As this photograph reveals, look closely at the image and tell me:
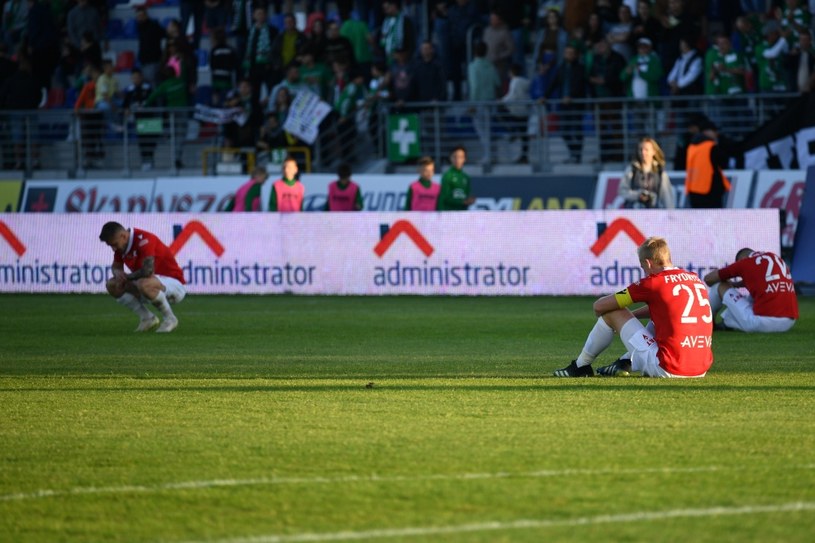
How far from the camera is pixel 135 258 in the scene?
17141mm

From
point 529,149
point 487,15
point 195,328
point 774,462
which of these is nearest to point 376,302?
point 195,328

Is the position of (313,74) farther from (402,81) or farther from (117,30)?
(117,30)

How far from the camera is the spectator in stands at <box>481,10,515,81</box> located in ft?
88.8

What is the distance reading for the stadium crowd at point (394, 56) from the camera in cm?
2505

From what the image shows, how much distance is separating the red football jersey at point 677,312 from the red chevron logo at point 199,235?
42.3 feet

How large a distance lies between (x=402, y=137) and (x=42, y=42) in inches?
363

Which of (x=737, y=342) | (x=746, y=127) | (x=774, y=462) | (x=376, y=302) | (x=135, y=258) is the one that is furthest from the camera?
(x=746, y=127)

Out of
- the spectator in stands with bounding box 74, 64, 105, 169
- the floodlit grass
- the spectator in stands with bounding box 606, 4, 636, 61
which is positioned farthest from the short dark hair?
the spectator in stands with bounding box 74, 64, 105, 169

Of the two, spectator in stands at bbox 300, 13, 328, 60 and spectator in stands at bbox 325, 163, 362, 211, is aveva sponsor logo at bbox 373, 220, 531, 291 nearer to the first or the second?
spectator in stands at bbox 325, 163, 362, 211

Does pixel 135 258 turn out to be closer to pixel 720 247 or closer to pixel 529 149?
pixel 720 247

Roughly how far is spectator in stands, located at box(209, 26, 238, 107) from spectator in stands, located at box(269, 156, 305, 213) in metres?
5.82

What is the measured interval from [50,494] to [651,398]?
458 centimetres

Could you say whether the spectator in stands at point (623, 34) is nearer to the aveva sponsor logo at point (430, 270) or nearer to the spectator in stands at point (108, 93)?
the aveva sponsor logo at point (430, 270)

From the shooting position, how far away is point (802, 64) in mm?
24109
